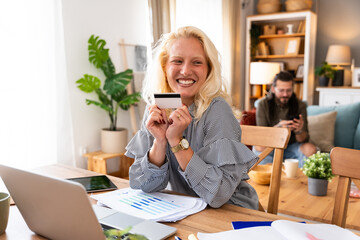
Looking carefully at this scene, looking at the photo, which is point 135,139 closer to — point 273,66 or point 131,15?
point 131,15

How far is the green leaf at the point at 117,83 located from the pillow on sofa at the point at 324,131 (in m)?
1.83

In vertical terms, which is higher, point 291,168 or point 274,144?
point 274,144

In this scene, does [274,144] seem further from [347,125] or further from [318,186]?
[347,125]

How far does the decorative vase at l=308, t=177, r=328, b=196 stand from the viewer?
63.3 inches

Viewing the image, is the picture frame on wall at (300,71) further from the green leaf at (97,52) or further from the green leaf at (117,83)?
the green leaf at (97,52)

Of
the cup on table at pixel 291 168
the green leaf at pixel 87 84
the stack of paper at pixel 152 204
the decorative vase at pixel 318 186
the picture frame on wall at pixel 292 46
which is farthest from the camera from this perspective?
the picture frame on wall at pixel 292 46

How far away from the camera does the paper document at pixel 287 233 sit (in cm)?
72

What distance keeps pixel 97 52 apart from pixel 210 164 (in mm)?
2528

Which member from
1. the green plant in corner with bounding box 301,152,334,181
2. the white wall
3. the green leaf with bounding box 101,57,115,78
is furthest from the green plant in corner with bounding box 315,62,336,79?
the green plant in corner with bounding box 301,152,334,181

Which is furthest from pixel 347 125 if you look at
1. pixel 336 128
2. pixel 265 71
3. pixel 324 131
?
pixel 265 71

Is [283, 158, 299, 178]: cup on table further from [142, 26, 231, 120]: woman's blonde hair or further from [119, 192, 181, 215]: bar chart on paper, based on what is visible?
[119, 192, 181, 215]: bar chart on paper

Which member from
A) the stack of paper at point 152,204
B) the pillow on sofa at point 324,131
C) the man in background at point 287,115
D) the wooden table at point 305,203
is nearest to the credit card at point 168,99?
the stack of paper at point 152,204

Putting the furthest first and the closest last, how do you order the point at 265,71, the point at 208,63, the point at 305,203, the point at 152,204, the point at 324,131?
the point at 265,71, the point at 324,131, the point at 305,203, the point at 208,63, the point at 152,204

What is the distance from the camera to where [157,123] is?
1.10 m
